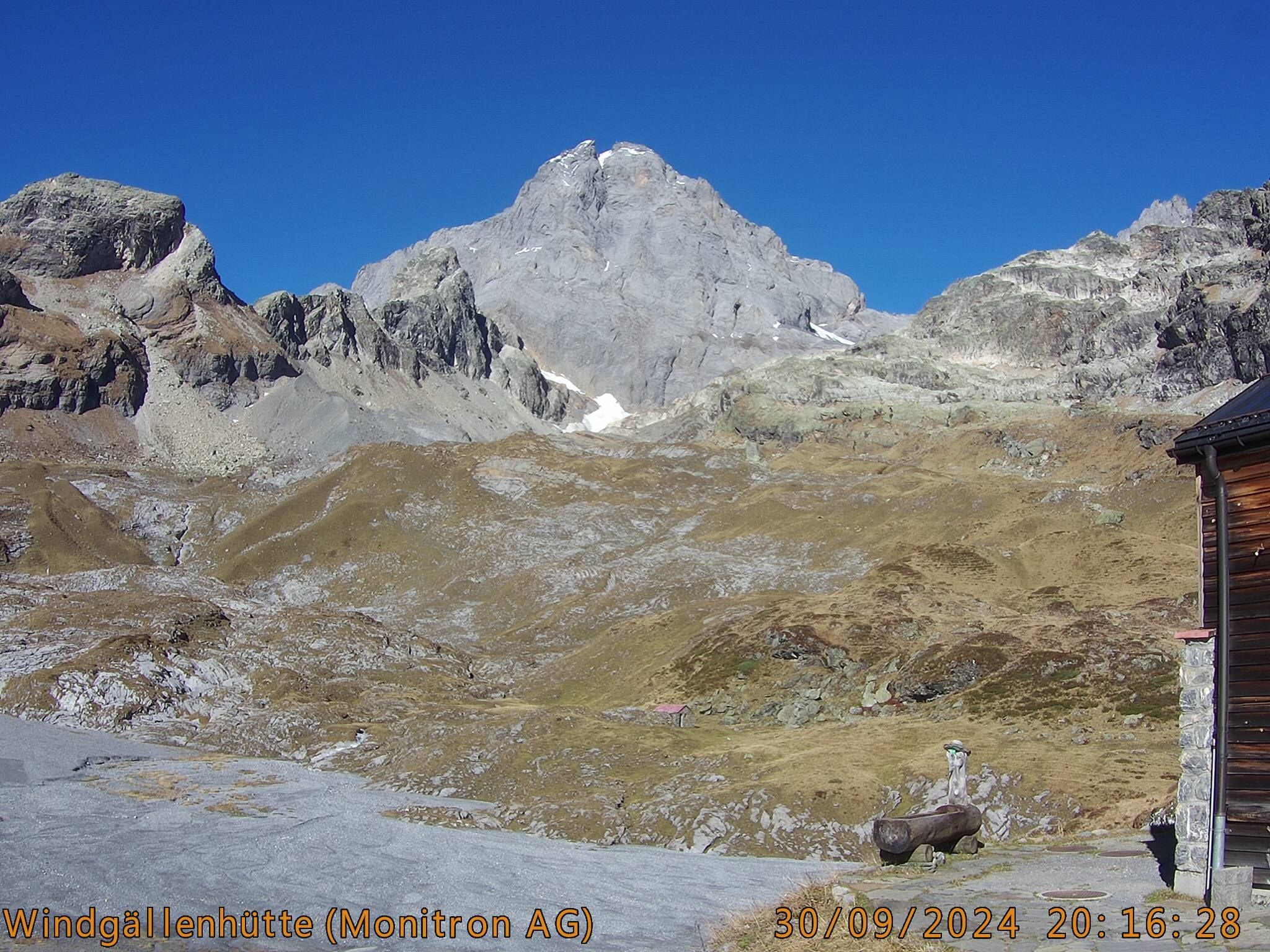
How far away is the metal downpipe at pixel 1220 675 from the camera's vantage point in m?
19.3

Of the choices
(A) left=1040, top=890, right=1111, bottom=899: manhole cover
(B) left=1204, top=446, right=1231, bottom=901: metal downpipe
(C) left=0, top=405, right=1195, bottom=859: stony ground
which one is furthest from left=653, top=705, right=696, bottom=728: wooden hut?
(B) left=1204, top=446, right=1231, bottom=901: metal downpipe

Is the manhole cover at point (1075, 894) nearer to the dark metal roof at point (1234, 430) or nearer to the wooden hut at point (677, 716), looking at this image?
the dark metal roof at point (1234, 430)

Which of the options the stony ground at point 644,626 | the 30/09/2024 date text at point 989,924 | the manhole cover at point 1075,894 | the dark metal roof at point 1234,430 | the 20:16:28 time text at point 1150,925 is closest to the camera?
the 30/09/2024 date text at point 989,924

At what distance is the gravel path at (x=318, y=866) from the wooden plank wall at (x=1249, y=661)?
10.5 m

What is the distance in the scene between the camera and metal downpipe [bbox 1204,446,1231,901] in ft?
63.2

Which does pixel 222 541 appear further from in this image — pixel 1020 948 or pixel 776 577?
pixel 1020 948

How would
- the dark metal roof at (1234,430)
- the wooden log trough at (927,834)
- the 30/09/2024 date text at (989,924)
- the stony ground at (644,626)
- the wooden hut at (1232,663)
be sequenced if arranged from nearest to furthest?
the 30/09/2024 date text at (989,924) < the wooden hut at (1232,663) < the dark metal roof at (1234,430) < the wooden log trough at (927,834) < the stony ground at (644,626)

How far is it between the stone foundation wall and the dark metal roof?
3892mm

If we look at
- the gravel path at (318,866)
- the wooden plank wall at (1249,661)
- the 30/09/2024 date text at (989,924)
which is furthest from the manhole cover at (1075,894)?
the gravel path at (318,866)

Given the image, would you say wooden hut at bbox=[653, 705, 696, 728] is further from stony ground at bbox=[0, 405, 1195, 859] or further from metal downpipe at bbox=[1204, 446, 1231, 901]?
metal downpipe at bbox=[1204, 446, 1231, 901]

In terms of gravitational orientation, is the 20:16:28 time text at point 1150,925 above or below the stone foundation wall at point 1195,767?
below

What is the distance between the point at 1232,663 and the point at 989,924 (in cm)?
711

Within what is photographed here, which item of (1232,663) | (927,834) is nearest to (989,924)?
(1232,663)

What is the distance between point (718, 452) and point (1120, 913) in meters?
157
